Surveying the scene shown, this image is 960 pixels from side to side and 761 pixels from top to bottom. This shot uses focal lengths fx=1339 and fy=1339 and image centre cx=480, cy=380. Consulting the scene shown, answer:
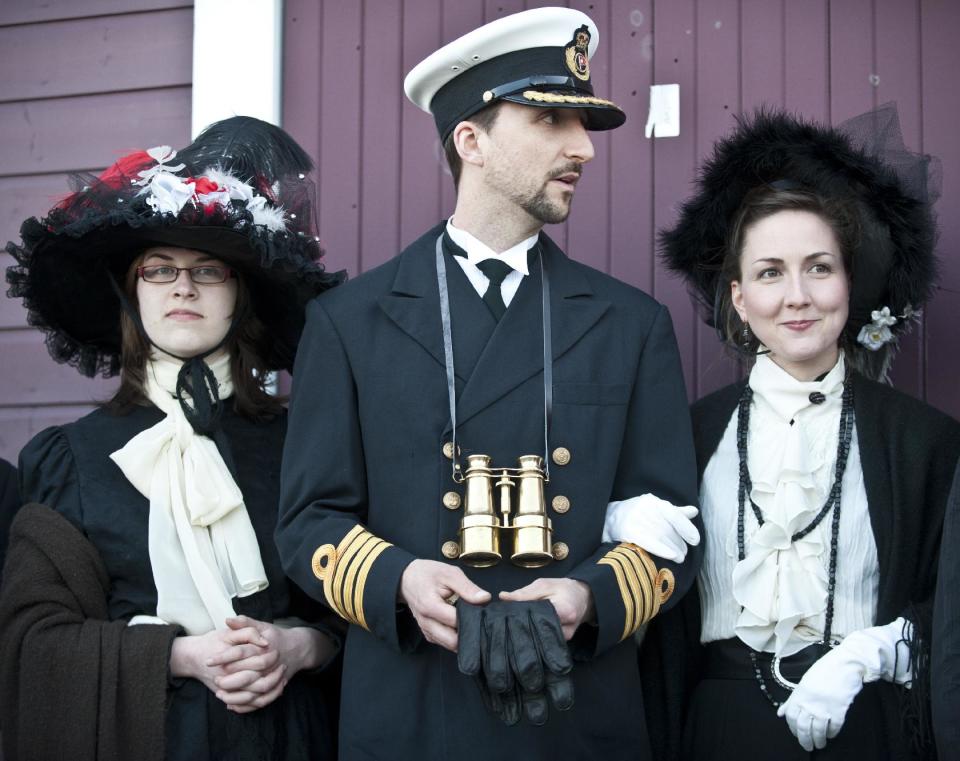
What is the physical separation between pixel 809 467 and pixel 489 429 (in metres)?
0.86

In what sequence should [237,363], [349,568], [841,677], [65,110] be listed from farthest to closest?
[65,110] → [237,363] → [841,677] → [349,568]

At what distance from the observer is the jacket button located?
3.04 m

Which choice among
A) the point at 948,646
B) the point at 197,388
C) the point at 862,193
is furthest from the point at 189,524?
the point at 862,193

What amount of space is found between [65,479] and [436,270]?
112cm

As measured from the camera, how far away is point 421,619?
287cm

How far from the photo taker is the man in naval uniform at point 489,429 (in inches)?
118

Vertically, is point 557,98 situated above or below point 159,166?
above

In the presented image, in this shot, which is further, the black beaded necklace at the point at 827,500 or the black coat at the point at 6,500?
the black coat at the point at 6,500

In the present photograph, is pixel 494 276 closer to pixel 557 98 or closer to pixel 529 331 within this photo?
pixel 529 331

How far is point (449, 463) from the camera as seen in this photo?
3.12m

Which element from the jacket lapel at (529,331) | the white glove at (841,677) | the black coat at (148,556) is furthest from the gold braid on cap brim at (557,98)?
the white glove at (841,677)

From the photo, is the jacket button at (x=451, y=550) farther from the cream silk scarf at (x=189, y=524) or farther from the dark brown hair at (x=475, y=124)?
the dark brown hair at (x=475, y=124)

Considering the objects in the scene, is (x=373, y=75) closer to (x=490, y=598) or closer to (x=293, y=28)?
(x=293, y=28)

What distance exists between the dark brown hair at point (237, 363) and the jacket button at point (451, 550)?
94cm
